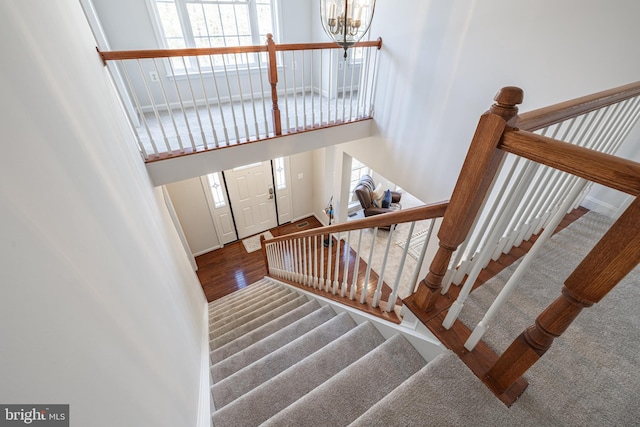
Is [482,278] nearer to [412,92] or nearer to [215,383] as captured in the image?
[215,383]

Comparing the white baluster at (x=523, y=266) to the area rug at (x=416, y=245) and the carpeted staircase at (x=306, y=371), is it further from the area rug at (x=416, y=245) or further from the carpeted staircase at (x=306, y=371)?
the area rug at (x=416, y=245)

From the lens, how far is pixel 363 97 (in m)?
3.43

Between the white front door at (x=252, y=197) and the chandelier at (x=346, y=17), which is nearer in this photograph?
the chandelier at (x=346, y=17)

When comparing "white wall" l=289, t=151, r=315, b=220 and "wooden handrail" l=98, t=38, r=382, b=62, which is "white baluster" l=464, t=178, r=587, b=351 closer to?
"wooden handrail" l=98, t=38, r=382, b=62

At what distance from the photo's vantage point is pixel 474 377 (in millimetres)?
1020

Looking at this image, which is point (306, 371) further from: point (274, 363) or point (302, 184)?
point (302, 184)

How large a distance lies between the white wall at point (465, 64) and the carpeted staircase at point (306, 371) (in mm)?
2011

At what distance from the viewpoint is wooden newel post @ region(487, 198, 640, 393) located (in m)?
0.57

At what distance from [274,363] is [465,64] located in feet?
9.52

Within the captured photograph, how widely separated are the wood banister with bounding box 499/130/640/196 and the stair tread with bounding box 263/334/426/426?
105 cm

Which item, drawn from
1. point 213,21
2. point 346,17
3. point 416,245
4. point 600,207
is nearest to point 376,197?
point 416,245

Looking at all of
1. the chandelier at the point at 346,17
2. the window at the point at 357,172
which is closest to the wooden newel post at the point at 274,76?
the chandelier at the point at 346,17

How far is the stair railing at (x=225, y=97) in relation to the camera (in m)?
2.35

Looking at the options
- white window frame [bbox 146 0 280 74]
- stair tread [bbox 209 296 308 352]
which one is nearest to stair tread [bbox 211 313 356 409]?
stair tread [bbox 209 296 308 352]
